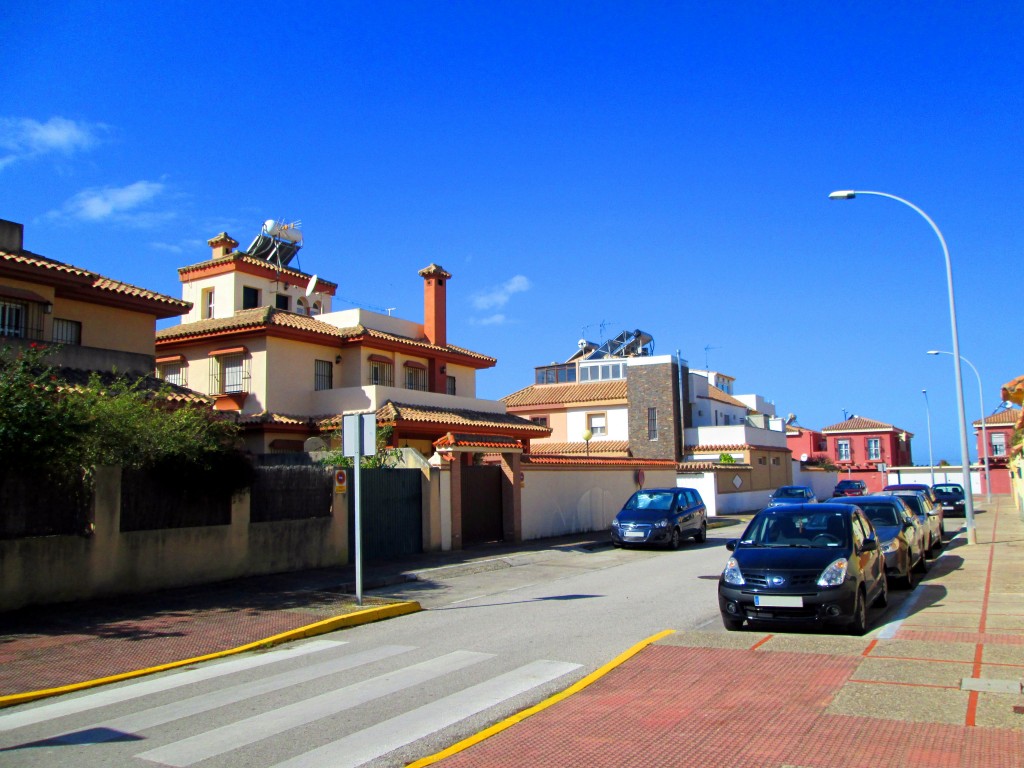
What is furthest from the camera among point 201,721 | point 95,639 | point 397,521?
point 397,521

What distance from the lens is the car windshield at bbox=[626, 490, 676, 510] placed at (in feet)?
76.8

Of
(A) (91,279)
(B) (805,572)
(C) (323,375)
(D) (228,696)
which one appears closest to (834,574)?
(B) (805,572)

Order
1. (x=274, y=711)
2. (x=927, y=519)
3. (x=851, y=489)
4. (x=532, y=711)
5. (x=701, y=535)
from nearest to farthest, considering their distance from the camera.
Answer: (x=532, y=711)
(x=274, y=711)
(x=927, y=519)
(x=701, y=535)
(x=851, y=489)

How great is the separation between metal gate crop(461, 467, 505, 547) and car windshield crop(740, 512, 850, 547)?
37.3 feet

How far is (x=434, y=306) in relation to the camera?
1438 inches

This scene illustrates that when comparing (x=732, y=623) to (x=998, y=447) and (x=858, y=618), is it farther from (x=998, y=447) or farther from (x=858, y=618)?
(x=998, y=447)

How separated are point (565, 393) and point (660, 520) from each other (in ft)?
97.2

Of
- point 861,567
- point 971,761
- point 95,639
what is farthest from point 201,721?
point 861,567

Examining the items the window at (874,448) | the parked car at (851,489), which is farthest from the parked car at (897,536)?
the window at (874,448)

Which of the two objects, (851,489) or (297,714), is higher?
(851,489)

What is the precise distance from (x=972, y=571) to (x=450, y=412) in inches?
809

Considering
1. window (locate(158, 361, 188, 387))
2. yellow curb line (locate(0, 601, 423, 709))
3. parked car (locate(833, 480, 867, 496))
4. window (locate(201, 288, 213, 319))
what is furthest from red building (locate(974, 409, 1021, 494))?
yellow curb line (locate(0, 601, 423, 709))

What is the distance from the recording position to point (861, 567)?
10.1m

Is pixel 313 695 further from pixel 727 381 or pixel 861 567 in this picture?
pixel 727 381
